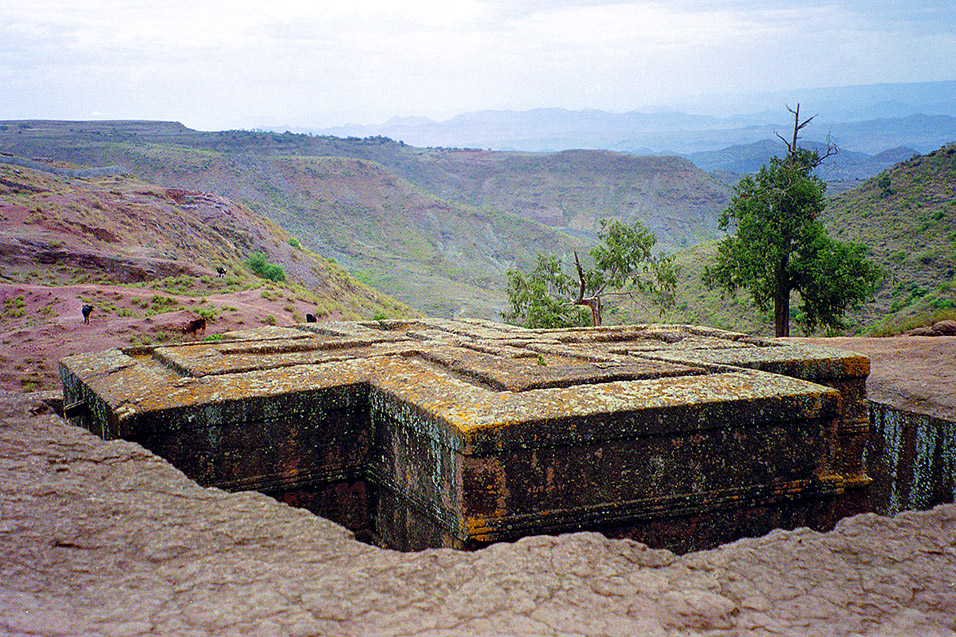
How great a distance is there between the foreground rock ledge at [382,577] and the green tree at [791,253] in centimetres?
1898

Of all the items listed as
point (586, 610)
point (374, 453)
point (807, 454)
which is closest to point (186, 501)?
point (374, 453)

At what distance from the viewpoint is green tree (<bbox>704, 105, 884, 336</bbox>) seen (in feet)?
70.7

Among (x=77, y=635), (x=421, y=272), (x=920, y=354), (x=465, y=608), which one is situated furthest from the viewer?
(x=421, y=272)

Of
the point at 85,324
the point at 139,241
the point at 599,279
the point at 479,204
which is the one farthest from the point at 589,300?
the point at 479,204

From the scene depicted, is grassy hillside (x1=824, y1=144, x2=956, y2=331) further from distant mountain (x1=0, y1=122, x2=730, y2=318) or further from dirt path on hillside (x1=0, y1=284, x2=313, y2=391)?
distant mountain (x1=0, y1=122, x2=730, y2=318)

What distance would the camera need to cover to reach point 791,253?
22984mm

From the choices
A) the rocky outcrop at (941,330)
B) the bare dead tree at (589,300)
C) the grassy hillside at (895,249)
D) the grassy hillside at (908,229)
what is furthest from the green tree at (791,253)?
the rocky outcrop at (941,330)

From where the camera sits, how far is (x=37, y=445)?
16.5 ft

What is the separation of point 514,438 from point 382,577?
167cm

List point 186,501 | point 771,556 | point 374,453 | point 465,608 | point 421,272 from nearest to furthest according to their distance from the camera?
point 465,608 < point 771,556 < point 186,501 < point 374,453 < point 421,272

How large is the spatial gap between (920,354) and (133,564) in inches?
478

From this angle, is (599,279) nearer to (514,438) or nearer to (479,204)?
(514,438)

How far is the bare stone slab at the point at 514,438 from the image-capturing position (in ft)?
16.4

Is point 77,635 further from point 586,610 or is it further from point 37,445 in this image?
point 37,445
